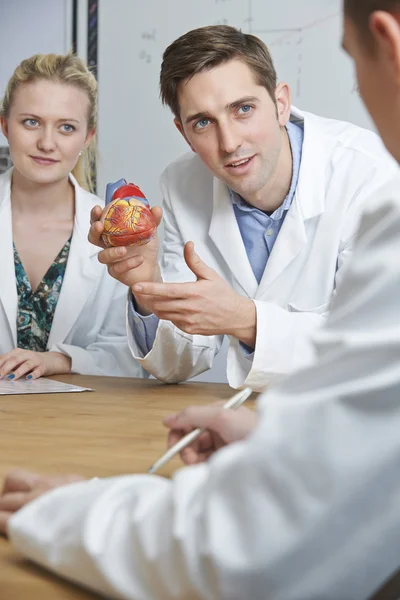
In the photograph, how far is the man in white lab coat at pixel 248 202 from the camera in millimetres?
1916

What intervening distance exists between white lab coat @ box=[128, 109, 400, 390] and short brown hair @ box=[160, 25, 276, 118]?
238 millimetres

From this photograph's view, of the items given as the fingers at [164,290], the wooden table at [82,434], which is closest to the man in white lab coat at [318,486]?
the wooden table at [82,434]

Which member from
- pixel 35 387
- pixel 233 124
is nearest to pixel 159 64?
pixel 233 124

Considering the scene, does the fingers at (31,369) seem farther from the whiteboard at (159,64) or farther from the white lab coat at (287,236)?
the whiteboard at (159,64)

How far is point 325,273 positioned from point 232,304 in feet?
1.55

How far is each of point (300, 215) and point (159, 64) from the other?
6.62 feet

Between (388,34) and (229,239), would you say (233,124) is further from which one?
(388,34)

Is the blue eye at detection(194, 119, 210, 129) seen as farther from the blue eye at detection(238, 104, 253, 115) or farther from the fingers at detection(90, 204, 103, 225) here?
the fingers at detection(90, 204, 103, 225)

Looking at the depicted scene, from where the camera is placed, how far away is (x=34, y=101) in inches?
98.4

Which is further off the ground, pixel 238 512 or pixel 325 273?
pixel 238 512

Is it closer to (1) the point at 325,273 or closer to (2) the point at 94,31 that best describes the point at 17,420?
(1) the point at 325,273

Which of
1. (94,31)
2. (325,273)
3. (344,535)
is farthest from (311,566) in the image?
(94,31)

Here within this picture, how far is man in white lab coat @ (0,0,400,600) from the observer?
0.53m

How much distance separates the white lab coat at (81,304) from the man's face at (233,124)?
0.64 m
